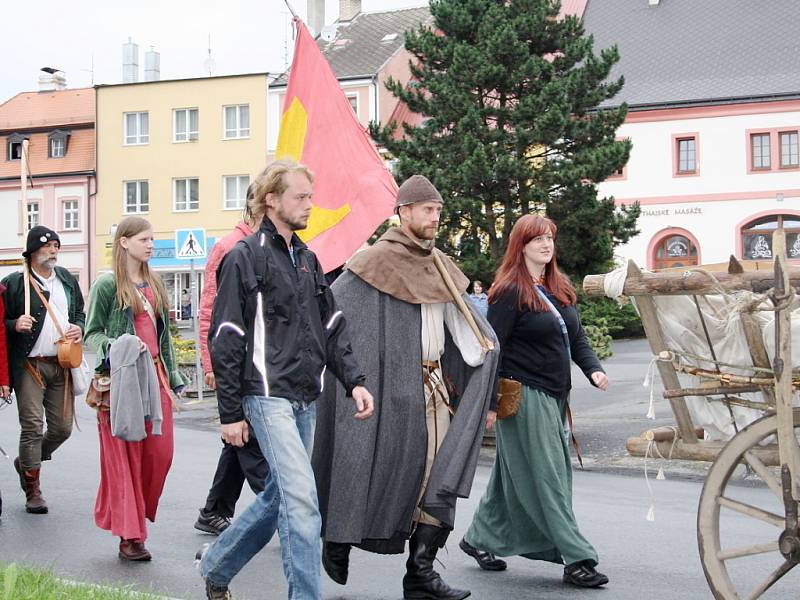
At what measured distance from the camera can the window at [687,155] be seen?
44406 millimetres

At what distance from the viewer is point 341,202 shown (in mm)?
11641

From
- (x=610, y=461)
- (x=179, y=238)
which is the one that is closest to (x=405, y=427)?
(x=610, y=461)

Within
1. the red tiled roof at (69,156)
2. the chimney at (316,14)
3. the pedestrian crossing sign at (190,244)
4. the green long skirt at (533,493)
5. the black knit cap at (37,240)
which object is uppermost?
the chimney at (316,14)

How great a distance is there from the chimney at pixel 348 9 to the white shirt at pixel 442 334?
50.8 m

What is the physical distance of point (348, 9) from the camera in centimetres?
5553

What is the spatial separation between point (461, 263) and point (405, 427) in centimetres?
2222

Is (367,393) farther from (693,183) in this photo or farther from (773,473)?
(693,183)

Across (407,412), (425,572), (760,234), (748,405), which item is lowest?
(425,572)

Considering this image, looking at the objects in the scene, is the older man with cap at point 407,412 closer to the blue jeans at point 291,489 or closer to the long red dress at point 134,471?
the blue jeans at point 291,489

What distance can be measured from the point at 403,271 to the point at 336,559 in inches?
56.1

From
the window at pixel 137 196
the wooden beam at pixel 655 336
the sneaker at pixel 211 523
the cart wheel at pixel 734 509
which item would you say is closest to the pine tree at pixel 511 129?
the sneaker at pixel 211 523

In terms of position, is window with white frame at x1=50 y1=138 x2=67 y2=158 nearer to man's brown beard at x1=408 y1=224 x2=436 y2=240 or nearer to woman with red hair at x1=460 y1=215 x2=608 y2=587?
woman with red hair at x1=460 y1=215 x2=608 y2=587

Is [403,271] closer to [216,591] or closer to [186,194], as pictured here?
[216,591]

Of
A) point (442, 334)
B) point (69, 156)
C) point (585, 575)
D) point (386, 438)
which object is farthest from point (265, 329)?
point (69, 156)
